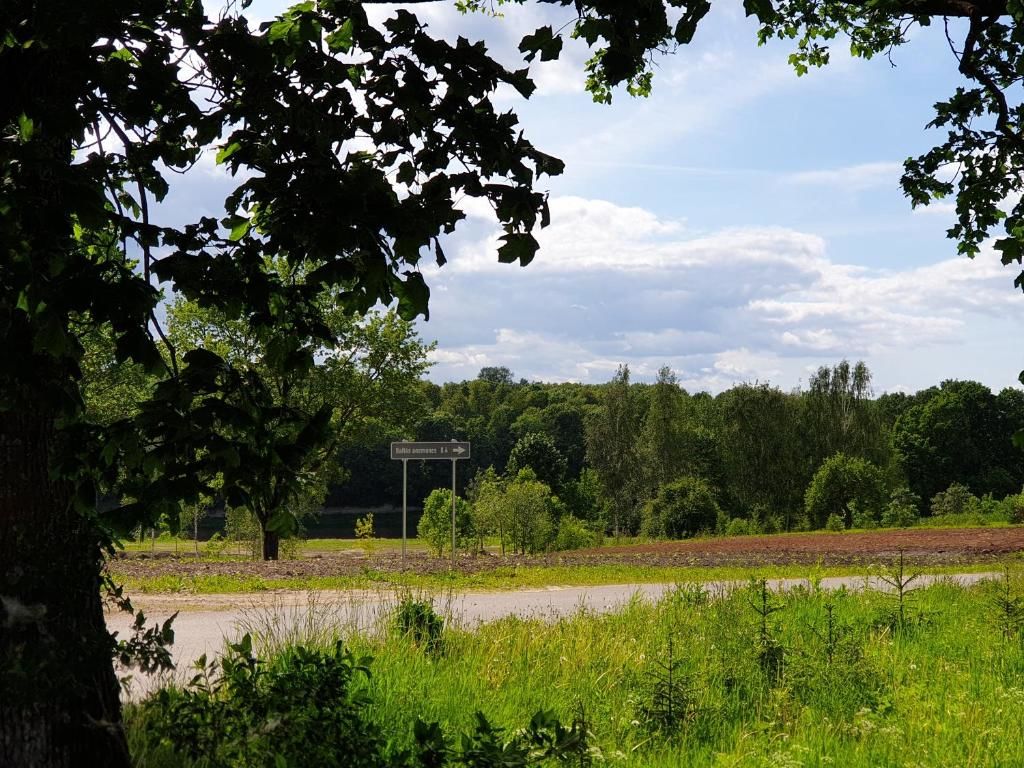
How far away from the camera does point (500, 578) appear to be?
16.4 meters

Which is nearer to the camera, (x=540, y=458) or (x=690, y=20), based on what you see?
(x=690, y=20)

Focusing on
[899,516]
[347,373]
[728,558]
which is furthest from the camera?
[899,516]

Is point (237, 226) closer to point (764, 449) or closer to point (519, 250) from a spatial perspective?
point (519, 250)

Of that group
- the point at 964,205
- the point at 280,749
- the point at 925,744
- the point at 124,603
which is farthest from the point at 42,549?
the point at 964,205

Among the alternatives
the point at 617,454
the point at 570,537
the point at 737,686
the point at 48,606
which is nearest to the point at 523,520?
the point at 570,537

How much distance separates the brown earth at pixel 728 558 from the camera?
1811 cm

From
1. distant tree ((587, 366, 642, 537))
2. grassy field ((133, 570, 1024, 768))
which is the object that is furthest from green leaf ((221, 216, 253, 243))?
distant tree ((587, 366, 642, 537))

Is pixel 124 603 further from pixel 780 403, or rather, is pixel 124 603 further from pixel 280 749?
pixel 780 403

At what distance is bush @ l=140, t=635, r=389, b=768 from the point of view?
12.2 ft

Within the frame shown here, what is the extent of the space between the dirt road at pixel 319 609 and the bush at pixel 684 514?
2708cm

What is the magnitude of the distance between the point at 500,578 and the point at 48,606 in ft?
42.7

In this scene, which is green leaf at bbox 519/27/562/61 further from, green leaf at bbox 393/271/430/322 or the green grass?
the green grass

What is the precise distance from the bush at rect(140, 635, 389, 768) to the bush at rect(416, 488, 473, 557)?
2250 centimetres

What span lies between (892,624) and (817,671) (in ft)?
9.26
